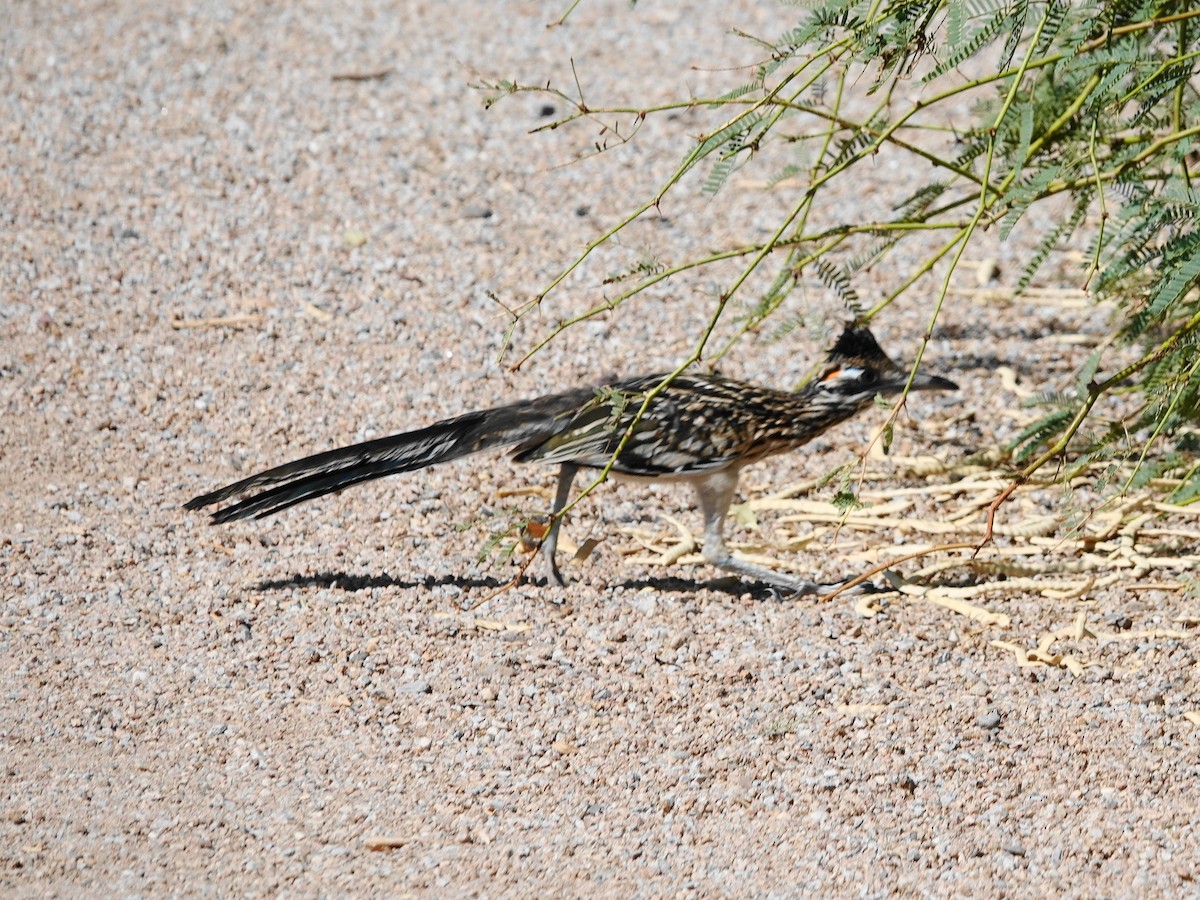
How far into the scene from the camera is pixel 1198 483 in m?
5.94

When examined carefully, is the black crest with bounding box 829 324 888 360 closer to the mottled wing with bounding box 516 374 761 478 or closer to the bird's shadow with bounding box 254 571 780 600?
the mottled wing with bounding box 516 374 761 478

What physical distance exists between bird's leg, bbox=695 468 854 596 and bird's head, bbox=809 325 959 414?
0.55 m

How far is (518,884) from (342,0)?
9670 millimetres

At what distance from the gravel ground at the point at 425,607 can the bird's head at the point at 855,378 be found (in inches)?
27.0

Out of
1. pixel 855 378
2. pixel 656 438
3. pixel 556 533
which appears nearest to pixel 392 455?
pixel 556 533

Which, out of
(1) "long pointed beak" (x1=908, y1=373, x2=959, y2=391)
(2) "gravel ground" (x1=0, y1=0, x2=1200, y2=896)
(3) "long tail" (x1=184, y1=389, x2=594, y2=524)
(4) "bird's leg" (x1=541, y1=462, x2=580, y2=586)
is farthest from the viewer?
(1) "long pointed beak" (x1=908, y1=373, x2=959, y2=391)

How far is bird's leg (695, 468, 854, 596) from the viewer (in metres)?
6.23

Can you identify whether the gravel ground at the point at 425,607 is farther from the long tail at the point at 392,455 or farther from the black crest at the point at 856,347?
the black crest at the point at 856,347

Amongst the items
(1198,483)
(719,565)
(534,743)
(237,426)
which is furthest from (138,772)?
(1198,483)

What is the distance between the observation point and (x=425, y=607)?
5.95 meters

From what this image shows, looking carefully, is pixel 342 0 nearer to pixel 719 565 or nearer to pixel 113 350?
pixel 113 350

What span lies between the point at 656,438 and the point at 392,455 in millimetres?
1045

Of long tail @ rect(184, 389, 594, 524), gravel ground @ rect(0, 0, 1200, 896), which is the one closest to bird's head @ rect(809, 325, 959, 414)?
gravel ground @ rect(0, 0, 1200, 896)

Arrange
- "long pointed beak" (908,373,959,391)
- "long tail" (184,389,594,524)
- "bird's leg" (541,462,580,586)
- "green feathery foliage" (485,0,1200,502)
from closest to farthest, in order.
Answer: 1. "green feathery foliage" (485,0,1200,502)
2. "long tail" (184,389,594,524)
3. "bird's leg" (541,462,580,586)
4. "long pointed beak" (908,373,959,391)
